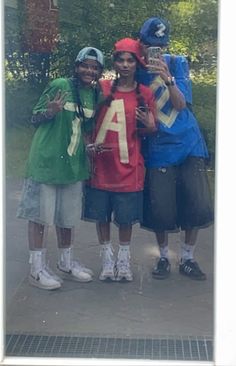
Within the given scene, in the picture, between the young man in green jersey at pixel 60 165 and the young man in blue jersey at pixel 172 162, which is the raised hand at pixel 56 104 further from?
the young man in blue jersey at pixel 172 162

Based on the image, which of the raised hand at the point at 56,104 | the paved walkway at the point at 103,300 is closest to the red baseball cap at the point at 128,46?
the raised hand at the point at 56,104

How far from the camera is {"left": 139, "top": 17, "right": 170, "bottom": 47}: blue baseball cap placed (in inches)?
151

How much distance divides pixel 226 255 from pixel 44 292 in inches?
39.3

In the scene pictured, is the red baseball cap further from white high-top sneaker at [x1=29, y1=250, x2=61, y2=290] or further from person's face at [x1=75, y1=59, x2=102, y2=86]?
white high-top sneaker at [x1=29, y1=250, x2=61, y2=290]

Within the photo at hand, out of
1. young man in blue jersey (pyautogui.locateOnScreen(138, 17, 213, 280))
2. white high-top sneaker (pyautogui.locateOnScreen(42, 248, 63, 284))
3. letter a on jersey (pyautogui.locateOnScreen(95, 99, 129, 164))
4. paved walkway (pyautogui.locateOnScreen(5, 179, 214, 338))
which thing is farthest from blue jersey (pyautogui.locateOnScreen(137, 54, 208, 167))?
white high-top sneaker (pyautogui.locateOnScreen(42, 248, 63, 284))

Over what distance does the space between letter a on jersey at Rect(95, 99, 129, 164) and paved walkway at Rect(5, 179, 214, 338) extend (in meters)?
0.44

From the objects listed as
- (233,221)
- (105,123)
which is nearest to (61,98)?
(105,123)

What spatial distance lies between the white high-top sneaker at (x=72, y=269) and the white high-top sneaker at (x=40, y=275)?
8cm

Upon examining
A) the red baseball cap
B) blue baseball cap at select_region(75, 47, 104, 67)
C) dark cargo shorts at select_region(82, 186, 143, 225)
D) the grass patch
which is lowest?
dark cargo shorts at select_region(82, 186, 143, 225)

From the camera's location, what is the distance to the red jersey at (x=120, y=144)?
13.0ft

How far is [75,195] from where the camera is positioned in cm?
409

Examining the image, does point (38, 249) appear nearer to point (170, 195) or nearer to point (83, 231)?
point (83, 231)

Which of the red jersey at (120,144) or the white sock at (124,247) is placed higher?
the red jersey at (120,144)

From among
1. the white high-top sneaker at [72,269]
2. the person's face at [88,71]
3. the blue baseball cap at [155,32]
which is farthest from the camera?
the white high-top sneaker at [72,269]
